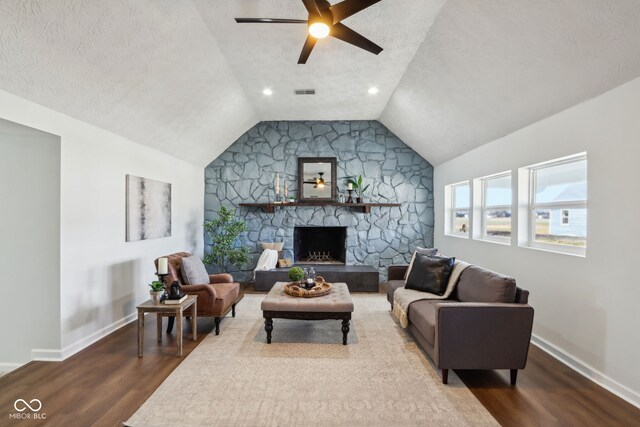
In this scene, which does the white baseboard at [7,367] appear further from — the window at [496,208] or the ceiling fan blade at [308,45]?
the window at [496,208]

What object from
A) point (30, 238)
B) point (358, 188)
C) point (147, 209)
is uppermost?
point (358, 188)

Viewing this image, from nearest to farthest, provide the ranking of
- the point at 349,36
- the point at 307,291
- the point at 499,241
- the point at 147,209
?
the point at 349,36
the point at 307,291
the point at 147,209
the point at 499,241

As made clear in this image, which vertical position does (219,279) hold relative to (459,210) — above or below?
below

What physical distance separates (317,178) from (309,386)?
15.1 ft

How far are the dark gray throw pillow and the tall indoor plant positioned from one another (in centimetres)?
324

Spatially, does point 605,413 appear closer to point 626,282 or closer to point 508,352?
point 508,352

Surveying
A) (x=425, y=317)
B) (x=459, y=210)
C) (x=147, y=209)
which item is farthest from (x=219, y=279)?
(x=459, y=210)

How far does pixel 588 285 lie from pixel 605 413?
1.04 meters

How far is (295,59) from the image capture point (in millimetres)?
4188

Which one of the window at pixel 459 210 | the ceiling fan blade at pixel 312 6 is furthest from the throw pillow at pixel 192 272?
the window at pixel 459 210

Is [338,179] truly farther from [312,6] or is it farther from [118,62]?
[312,6]

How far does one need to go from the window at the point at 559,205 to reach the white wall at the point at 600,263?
188 millimetres

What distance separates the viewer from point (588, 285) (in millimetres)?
2922

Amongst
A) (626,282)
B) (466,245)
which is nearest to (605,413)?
(626,282)
